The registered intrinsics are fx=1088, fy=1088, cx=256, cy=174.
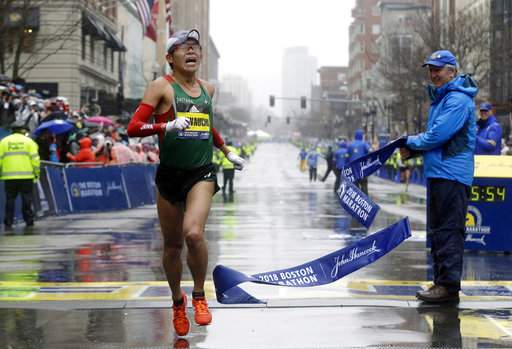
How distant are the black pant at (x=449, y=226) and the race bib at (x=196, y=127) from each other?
2.31 metres

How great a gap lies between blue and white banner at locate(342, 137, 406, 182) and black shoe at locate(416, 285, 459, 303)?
109 centimetres

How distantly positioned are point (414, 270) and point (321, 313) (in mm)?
3510

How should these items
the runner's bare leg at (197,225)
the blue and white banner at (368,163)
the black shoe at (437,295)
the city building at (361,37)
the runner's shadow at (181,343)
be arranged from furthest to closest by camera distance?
the city building at (361,37), the blue and white banner at (368,163), the black shoe at (437,295), the runner's bare leg at (197,225), the runner's shadow at (181,343)

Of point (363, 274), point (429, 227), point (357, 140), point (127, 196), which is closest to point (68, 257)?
point (363, 274)

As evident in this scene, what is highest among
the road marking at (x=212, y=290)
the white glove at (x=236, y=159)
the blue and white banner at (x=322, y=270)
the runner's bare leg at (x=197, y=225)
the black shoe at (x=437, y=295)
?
the white glove at (x=236, y=159)

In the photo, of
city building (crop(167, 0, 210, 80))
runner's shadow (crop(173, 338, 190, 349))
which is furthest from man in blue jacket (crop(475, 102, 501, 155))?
city building (crop(167, 0, 210, 80))

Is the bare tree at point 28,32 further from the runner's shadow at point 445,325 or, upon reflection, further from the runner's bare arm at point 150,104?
the runner's shadow at point 445,325

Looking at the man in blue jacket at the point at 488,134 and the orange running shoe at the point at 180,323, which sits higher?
the man in blue jacket at the point at 488,134

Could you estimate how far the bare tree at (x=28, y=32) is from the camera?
3644cm

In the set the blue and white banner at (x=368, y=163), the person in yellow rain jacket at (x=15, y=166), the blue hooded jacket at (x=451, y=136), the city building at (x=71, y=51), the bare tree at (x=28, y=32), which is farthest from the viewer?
the city building at (x=71, y=51)

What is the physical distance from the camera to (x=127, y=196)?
26000 mm

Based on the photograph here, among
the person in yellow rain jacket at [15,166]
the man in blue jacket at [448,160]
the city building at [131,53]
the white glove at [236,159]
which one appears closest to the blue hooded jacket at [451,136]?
the man in blue jacket at [448,160]

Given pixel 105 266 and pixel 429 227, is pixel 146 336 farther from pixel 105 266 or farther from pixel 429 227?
pixel 105 266

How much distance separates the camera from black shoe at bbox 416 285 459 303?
869 cm
